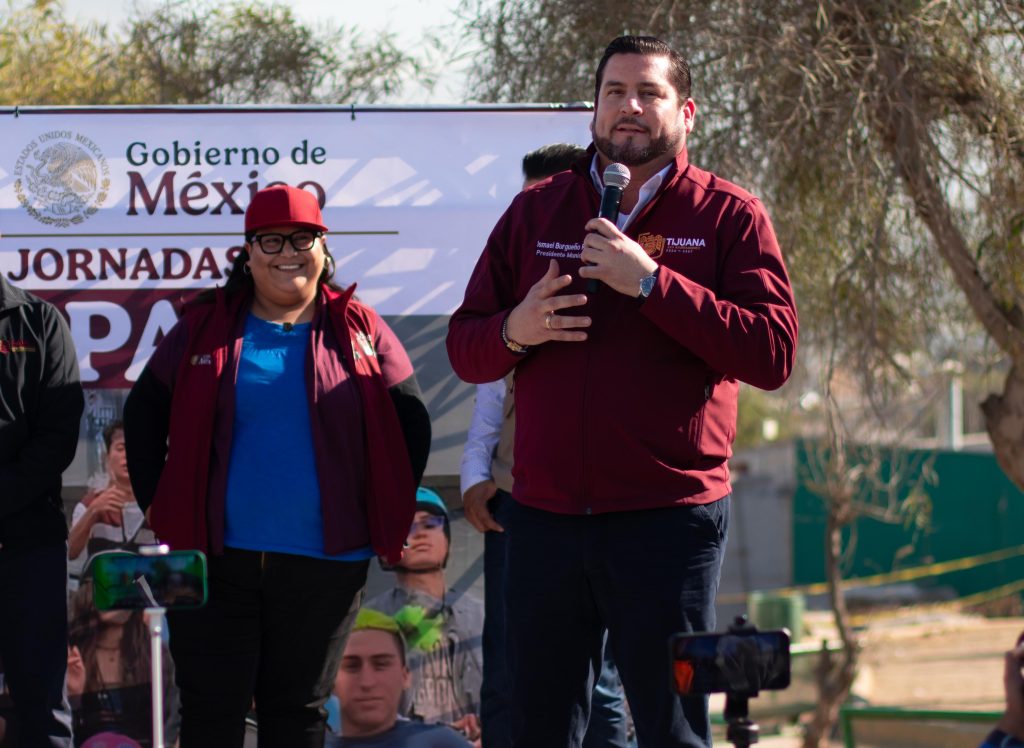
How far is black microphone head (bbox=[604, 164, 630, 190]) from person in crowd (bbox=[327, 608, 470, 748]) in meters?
2.33

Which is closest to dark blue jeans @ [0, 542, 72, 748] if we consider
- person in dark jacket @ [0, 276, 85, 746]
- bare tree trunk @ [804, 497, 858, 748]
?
person in dark jacket @ [0, 276, 85, 746]

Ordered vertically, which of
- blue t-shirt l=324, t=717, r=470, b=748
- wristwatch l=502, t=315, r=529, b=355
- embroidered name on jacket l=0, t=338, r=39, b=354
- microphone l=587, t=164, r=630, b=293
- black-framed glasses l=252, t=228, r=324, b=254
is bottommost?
blue t-shirt l=324, t=717, r=470, b=748

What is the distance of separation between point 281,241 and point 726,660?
1.90 metres

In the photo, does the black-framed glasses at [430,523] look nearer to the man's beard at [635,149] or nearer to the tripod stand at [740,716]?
the man's beard at [635,149]

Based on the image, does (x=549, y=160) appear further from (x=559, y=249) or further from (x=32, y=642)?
(x=32, y=642)

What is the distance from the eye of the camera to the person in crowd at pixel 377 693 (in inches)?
186

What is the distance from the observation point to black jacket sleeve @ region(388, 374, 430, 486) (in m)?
3.95

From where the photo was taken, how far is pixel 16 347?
401cm

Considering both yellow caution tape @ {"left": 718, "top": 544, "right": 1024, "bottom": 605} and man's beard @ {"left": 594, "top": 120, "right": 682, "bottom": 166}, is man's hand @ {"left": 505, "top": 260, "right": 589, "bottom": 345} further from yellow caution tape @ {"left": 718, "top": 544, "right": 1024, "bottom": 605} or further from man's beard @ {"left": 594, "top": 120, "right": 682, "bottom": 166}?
yellow caution tape @ {"left": 718, "top": 544, "right": 1024, "bottom": 605}

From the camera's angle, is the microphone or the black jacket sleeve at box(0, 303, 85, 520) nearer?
the microphone

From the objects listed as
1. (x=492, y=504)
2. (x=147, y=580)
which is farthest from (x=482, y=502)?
(x=147, y=580)

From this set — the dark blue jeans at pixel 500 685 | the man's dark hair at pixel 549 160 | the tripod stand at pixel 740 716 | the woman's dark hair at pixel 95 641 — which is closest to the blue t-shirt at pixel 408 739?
the dark blue jeans at pixel 500 685

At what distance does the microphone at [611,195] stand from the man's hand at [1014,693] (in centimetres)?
111

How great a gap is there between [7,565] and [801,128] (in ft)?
12.4
